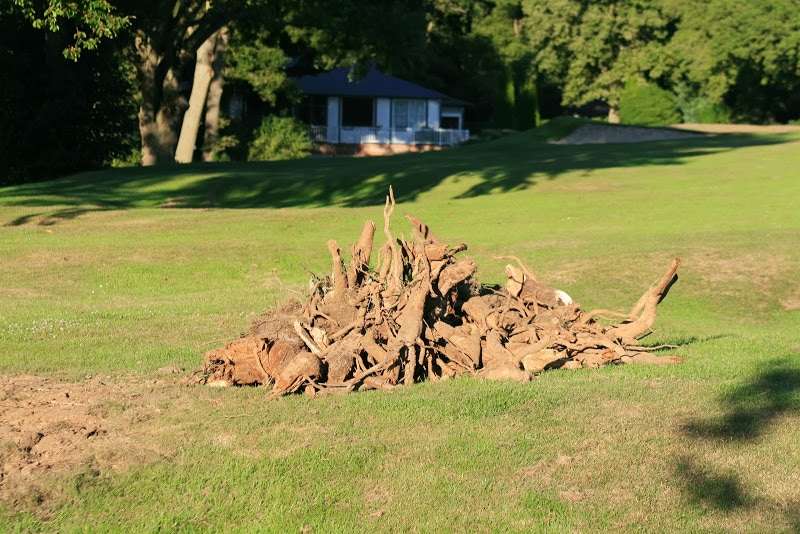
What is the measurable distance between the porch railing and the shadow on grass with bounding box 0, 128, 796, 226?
25996 millimetres

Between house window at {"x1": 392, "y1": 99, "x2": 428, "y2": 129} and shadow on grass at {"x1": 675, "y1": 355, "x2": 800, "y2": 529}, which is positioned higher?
house window at {"x1": 392, "y1": 99, "x2": 428, "y2": 129}

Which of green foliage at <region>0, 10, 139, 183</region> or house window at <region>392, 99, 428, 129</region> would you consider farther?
house window at <region>392, 99, 428, 129</region>

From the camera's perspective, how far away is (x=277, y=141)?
180 ft

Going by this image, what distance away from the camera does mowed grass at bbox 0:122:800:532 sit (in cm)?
638

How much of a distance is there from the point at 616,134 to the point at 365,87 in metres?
18.0

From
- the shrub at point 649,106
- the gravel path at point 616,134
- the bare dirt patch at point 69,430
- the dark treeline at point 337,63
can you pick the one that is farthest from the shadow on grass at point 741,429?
the shrub at point 649,106

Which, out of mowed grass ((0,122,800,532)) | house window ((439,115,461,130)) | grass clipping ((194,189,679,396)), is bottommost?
mowed grass ((0,122,800,532))

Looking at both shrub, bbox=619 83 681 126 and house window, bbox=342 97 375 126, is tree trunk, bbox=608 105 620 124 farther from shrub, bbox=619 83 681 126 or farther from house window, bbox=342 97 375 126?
house window, bbox=342 97 375 126

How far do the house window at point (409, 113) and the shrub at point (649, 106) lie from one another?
12403 mm

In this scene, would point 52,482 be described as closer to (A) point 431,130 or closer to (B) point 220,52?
(B) point 220,52

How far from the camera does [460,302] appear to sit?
31.8 feet

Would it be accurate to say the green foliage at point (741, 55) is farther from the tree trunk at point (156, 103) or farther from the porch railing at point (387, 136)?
the tree trunk at point (156, 103)

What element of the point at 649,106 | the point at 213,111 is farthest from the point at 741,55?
the point at 213,111

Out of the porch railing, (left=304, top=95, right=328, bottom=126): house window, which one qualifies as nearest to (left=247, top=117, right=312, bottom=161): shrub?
the porch railing
